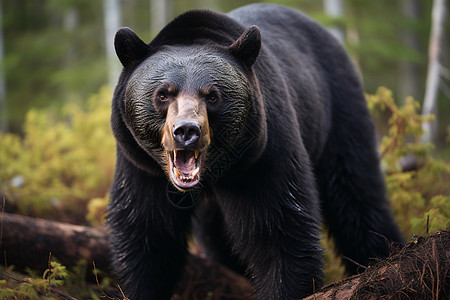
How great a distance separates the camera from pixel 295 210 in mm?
3500

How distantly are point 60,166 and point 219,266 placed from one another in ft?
12.6

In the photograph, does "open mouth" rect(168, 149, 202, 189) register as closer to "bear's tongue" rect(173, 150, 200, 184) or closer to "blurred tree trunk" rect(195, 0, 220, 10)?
"bear's tongue" rect(173, 150, 200, 184)

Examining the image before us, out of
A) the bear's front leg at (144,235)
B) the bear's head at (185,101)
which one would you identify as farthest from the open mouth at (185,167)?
the bear's front leg at (144,235)

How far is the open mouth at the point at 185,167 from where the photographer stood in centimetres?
298

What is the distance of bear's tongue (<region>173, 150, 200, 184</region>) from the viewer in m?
3.00

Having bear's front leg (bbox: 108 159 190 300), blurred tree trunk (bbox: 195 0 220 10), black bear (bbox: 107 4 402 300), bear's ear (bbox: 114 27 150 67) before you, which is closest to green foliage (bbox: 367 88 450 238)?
black bear (bbox: 107 4 402 300)

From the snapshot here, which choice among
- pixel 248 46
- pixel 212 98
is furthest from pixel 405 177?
pixel 212 98

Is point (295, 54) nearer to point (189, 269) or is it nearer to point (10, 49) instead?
point (189, 269)

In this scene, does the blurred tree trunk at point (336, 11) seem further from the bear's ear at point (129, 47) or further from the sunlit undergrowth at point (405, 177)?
the bear's ear at point (129, 47)

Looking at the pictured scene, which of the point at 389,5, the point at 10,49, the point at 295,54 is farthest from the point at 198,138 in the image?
the point at 10,49

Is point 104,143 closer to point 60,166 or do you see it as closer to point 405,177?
point 60,166

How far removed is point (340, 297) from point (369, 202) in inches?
84.6

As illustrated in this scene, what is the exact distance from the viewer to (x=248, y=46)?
335cm

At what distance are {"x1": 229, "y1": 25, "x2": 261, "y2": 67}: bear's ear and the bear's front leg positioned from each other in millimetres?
1027
